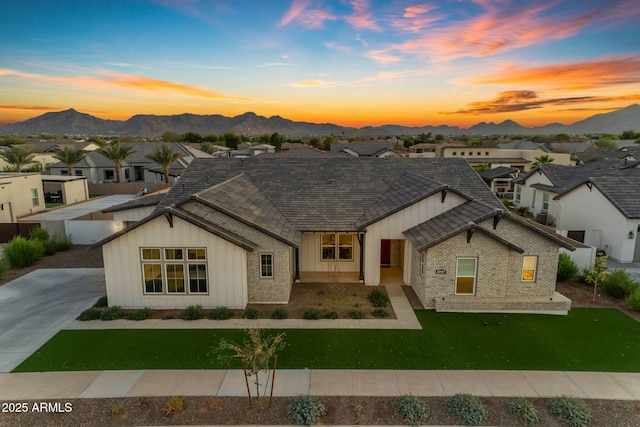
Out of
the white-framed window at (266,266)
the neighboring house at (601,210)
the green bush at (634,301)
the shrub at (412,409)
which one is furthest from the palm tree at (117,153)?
the green bush at (634,301)

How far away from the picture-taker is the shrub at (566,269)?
55.2 feet

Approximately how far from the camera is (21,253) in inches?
751

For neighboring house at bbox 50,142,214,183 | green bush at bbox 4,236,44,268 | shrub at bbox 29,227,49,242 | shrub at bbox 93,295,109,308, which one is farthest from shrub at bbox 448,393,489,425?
neighboring house at bbox 50,142,214,183

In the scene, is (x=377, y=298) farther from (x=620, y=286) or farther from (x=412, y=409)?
(x=620, y=286)

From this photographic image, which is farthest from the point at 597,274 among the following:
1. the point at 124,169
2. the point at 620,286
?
the point at 124,169

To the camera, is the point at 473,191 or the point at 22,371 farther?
the point at 473,191

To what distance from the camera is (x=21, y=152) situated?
41.2 m

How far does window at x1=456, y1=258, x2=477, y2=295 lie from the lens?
13987 millimetres

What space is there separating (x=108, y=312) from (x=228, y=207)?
234 inches

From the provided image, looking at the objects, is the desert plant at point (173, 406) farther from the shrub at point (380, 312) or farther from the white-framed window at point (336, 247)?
the white-framed window at point (336, 247)

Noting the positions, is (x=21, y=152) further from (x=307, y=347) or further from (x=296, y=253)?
(x=307, y=347)

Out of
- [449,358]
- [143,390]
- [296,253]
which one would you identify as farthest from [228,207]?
[449,358]

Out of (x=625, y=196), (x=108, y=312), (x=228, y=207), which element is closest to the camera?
(x=108, y=312)

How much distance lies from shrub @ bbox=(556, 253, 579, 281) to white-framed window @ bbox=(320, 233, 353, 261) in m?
9.97
